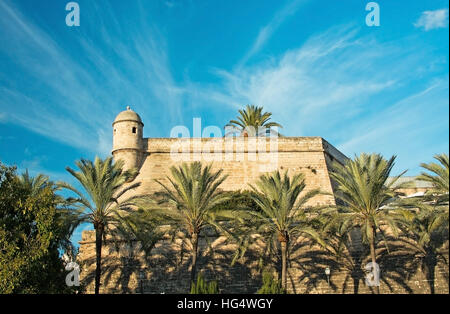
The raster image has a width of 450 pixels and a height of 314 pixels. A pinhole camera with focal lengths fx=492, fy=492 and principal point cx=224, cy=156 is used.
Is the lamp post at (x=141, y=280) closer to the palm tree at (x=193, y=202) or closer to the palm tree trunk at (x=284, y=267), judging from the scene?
the palm tree at (x=193, y=202)

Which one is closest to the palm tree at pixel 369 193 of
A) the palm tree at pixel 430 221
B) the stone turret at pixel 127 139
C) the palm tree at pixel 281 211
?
the palm tree at pixel 430 221

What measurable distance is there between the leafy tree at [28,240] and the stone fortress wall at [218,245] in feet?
18.7

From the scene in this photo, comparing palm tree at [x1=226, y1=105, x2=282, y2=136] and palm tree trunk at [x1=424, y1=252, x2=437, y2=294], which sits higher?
palm tree at [x1=226, y1=105, x2=282, y2=136]

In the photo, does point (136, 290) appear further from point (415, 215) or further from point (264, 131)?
point (264, 131)

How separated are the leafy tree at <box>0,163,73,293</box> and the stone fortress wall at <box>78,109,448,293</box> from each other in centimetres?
569

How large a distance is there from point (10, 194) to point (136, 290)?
8356mm

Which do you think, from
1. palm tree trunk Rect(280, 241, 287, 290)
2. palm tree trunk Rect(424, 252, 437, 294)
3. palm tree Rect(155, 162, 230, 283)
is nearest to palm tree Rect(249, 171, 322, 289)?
palm tree trunk Rect(280, 241, 287, 290)

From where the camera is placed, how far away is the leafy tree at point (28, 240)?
675 inches

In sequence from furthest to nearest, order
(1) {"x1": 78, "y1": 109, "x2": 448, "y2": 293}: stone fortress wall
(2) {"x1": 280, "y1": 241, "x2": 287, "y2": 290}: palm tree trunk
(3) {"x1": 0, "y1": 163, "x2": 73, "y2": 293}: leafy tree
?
(1) {"x1": 78, "y1": 109, "x2": 448, "y2": 293}: stone fortress wall
(2) {"x1": 280, "y1": 241, "x2": 287, "y2": 290}: palm tree trunk
(3) {"x1": 0, "y1": 163, "x2": 73, "y2": 293}: leafy tree

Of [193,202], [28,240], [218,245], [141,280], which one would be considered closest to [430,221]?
[193,202]

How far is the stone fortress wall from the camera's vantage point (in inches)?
928

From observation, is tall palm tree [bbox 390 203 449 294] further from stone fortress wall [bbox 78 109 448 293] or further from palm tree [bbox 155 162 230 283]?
palm tree [bbox 155 162 230 283]

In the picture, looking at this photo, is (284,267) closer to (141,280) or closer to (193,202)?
(193,202)
